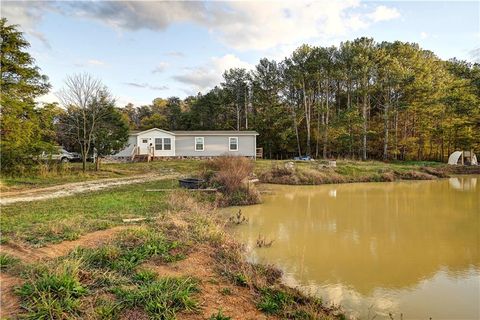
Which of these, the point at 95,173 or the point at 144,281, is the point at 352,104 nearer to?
the point at 95,173

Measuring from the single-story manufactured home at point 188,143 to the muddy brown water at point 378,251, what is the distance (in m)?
17.2

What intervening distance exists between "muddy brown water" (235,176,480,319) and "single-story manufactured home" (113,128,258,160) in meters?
17.2

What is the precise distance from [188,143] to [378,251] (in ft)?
82.7

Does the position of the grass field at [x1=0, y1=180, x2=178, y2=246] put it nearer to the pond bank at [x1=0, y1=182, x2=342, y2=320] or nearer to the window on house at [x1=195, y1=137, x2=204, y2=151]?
the pond bank at [x1=0, y1=182, x2=342, y2=320]

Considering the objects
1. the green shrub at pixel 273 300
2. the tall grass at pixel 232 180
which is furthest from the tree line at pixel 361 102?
the green shrub at pixel 273 300

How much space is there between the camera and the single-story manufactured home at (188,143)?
98.5ft

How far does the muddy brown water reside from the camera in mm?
5051

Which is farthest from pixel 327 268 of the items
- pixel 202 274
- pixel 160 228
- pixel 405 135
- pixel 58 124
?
pixel 405 135

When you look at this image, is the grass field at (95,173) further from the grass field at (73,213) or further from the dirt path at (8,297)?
the dirt path at (8,297)

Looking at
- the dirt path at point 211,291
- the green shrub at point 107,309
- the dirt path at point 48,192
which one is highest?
the dirt path at point 48,192

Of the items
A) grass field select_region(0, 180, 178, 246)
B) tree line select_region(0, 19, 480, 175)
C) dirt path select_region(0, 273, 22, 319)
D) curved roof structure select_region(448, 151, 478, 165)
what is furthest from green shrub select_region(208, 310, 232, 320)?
curved roof structure select_region(448, 151, 478, 165)

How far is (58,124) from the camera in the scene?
21812 mm

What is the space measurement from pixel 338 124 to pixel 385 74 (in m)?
6.28

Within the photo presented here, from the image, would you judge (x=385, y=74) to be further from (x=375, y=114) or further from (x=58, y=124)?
(x=58, y=124)
